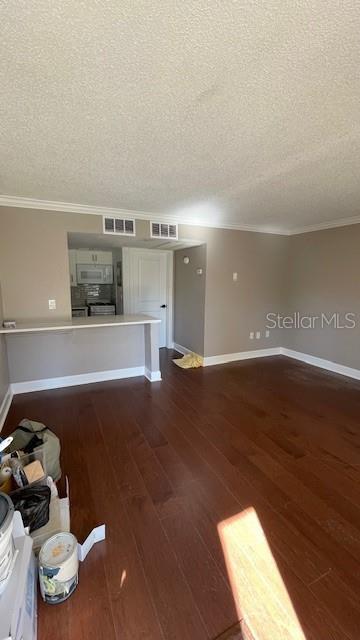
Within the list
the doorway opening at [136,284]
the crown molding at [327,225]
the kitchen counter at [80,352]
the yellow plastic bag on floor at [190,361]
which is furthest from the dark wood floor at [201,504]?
the crown molding at [327,225]

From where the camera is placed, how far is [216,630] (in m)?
1.15

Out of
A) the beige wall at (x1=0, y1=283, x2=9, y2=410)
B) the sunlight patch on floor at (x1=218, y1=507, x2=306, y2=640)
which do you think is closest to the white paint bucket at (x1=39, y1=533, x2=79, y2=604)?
the sunlight patch on floor at (x1=218, y1=507, x2=306, y2=640)

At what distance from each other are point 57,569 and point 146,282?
178 inches

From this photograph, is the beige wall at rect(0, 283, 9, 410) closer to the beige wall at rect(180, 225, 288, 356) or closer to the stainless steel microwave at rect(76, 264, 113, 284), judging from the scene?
the stainless steel microwave at rect(76, 264, 113, 284)

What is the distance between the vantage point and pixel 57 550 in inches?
50.4

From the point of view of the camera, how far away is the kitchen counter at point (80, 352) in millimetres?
3436

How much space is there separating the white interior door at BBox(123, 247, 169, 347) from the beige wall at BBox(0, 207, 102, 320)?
152cm

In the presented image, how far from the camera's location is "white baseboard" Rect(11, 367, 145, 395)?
352cm

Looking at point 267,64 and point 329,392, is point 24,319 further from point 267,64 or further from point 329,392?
point 329,392

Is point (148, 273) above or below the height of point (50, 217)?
below

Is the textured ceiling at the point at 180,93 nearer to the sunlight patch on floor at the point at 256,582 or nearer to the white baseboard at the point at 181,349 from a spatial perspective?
the sunlight patch on floor at the point at 256,582

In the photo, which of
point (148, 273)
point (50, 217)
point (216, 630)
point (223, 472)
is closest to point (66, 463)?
point (223, 472)

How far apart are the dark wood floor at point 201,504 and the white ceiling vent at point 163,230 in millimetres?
2291

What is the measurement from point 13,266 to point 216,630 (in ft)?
11.9
